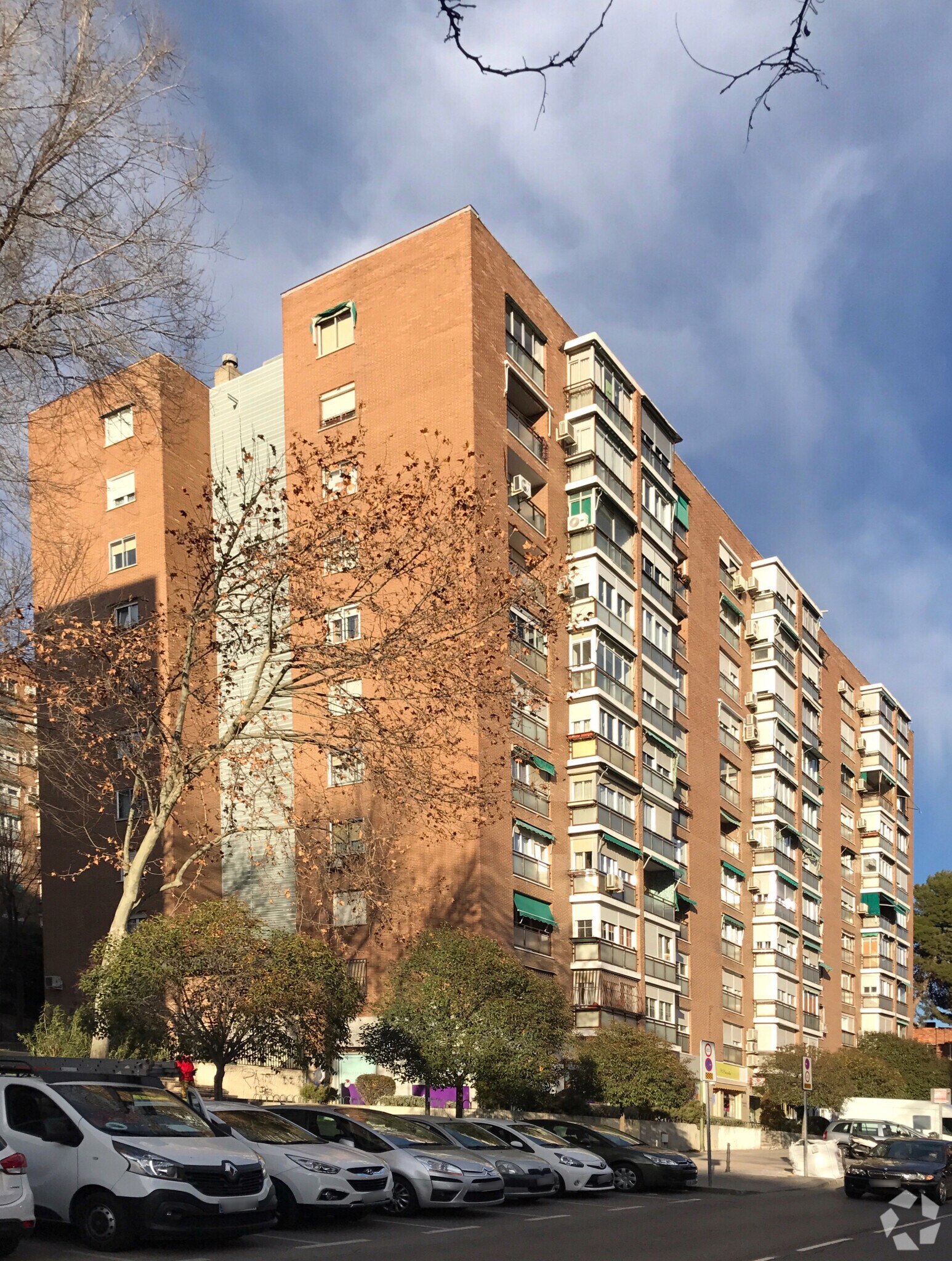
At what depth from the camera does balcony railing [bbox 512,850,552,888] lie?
3606 cm

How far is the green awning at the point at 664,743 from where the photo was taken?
143 feet

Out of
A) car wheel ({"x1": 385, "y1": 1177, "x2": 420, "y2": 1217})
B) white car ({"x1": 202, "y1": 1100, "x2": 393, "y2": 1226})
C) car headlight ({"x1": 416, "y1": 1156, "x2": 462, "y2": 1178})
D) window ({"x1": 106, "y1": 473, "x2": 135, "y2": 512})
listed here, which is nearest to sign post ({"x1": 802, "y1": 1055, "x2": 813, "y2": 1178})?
car headlight ({"x1": 416, "y1": 1156, "x2": 462, "y2": 1178})

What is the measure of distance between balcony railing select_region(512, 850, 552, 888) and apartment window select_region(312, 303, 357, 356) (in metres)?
16.1

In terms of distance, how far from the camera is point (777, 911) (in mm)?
54156

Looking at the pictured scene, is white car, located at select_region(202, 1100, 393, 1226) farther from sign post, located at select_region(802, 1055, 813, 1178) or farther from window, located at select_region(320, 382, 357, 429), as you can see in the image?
window, located at select_region(320, 382, 357, 429)

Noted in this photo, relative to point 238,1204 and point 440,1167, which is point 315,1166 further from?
point 440,1167

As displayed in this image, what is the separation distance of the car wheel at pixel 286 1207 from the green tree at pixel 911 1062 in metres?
48.0

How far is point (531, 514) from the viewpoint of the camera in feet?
131

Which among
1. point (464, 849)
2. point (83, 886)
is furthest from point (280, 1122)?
point (83, 886)

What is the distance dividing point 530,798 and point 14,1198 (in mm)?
27178

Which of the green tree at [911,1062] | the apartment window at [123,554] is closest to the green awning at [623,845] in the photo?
the apartment window at [123,554]

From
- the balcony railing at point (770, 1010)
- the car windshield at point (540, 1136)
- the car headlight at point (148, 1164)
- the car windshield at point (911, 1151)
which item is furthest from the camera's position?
the balcony railing at point (770, 1010)

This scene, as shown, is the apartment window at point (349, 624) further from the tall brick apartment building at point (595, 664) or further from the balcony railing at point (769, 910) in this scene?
the balcony railing at point (769, 910)

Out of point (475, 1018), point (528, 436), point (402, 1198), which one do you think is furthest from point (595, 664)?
point (402, 1198)
